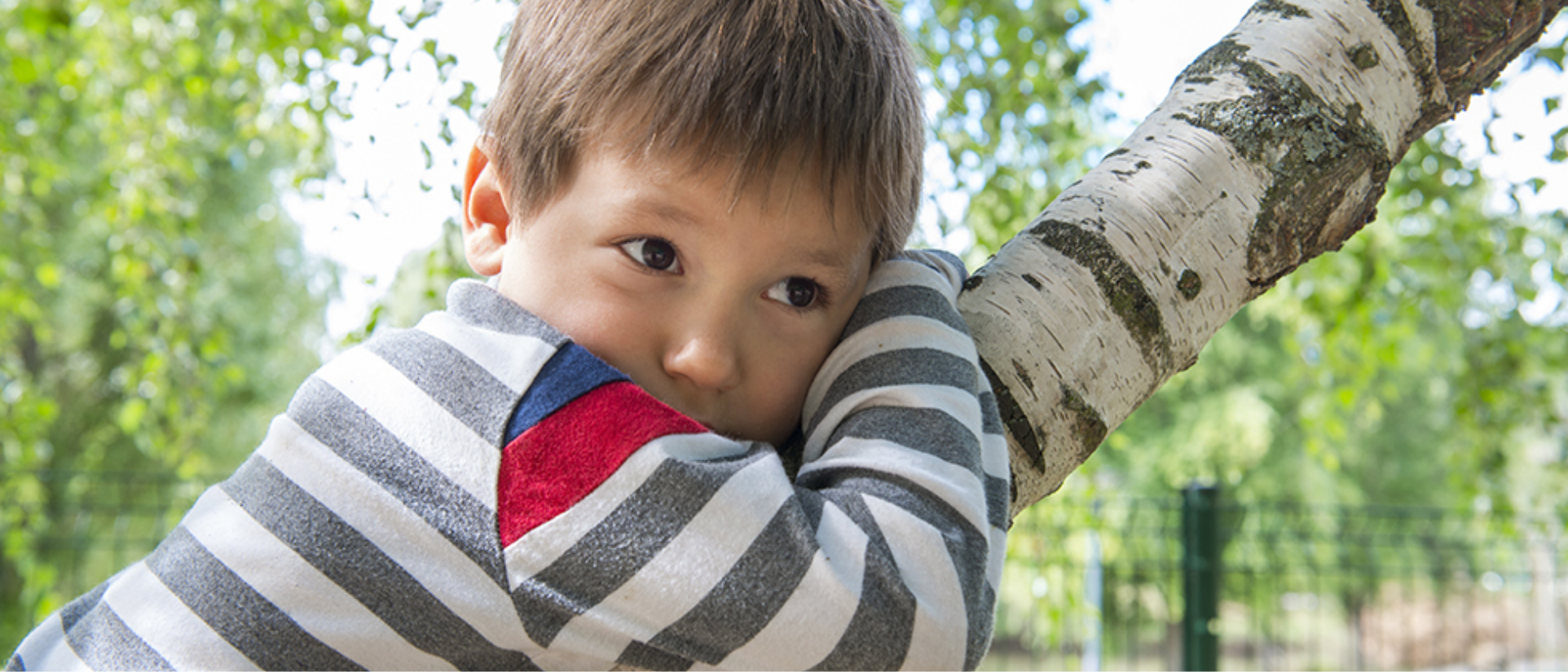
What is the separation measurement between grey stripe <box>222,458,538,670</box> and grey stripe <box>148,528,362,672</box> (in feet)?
0.13

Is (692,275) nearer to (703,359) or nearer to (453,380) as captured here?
(703,359)

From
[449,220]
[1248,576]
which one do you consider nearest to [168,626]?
[449,220]

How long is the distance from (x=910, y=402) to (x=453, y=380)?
0.33m

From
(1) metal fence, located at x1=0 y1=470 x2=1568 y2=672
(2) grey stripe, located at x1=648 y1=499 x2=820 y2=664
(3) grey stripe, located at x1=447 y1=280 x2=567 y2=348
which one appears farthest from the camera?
(1) metal fence, located at x1=0 y1=470 x2=1568 y2=672

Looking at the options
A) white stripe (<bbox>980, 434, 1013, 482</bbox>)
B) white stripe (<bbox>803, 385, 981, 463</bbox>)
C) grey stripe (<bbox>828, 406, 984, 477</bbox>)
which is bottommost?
white stripe (<bbox>980, 434, 1013, 482</bbox>)

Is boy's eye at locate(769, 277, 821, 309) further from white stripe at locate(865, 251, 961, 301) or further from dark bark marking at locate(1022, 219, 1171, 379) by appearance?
dark bark marking at locate(1022, 219, 1171, 379)

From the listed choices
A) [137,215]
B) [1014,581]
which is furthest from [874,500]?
[1014,581]

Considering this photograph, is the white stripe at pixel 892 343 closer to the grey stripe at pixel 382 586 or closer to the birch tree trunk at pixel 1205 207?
the birch tree trunk at pixel 1205 207

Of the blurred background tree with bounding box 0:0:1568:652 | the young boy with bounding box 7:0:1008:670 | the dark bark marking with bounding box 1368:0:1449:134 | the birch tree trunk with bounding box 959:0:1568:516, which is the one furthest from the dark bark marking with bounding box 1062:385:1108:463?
the blurred background tree with bounding box 0:0:1568:652

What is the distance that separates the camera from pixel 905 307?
2.69 ft

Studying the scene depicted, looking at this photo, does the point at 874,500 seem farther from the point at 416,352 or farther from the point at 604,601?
the point at 416,352

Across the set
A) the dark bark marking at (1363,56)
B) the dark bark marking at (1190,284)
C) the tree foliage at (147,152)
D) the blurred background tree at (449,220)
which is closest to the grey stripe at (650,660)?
the dark bark marking at (1190,284)

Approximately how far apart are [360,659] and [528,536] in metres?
0.15

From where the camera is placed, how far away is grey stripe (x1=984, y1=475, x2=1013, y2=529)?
0.75 m
